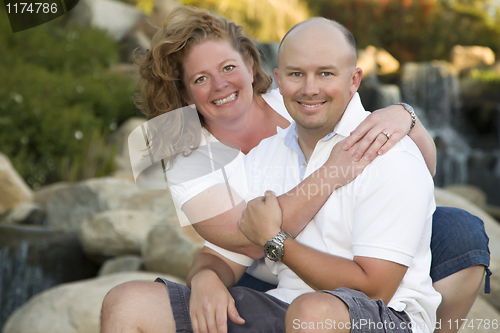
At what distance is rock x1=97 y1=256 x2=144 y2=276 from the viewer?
4.40m

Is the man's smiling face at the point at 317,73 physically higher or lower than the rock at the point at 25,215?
higher

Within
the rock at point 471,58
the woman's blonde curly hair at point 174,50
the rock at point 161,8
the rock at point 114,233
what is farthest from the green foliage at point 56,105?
the rock at point 471,58

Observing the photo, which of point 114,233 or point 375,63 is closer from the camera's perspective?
point 114,233

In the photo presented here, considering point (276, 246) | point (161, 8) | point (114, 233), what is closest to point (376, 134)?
point (276, 246)

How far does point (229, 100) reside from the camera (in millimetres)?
2281

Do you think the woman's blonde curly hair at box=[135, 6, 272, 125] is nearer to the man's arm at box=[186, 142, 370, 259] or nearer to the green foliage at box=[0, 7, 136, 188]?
the man's arm at box=[186, 142, 370, 259]

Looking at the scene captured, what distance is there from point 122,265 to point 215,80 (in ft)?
9.07

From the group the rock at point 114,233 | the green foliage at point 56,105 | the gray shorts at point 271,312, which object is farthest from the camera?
the green foliage at point 56,105

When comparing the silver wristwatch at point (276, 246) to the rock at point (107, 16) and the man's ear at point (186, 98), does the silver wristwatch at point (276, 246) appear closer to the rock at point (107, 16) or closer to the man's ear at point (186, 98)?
the man's ear at point (186, 98)

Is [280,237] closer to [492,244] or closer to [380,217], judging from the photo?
[380,217]

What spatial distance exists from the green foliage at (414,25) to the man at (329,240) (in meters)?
12.2

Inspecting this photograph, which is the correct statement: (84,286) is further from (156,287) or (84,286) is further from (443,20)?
(443,20)

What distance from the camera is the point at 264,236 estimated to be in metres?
1.71

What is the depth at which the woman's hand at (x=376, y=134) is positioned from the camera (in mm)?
1620
